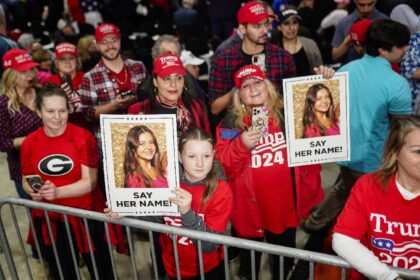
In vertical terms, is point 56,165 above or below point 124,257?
above

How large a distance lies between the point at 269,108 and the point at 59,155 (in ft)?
4.41

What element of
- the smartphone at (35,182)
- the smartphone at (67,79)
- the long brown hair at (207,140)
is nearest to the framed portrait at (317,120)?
the long brown hair at (207,140)

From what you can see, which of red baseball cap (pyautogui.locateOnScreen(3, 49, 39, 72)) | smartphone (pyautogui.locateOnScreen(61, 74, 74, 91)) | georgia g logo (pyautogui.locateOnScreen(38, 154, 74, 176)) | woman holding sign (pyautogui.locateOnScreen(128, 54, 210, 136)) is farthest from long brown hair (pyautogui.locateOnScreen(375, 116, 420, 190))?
smartphone (pyautogui.locateOnScreen(61, 74, 74, 91))

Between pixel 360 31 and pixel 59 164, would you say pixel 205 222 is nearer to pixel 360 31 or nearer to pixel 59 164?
pixel 59 164

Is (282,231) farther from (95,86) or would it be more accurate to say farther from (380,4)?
(380,4)

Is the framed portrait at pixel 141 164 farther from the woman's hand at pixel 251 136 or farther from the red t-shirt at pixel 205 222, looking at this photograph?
the woman's hand at pixel 251 136

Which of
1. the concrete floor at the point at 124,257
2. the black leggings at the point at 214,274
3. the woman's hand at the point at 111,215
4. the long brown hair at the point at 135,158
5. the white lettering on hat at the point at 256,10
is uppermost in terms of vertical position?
the white lettering on hat at the point at 256,10

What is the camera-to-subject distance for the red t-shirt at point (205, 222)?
7.69 feet

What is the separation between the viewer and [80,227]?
288cm

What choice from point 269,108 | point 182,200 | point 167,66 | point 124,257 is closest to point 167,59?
point 167,66

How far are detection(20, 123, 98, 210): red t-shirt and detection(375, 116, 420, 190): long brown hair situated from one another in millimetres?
1767

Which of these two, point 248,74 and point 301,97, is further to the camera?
point 248,74

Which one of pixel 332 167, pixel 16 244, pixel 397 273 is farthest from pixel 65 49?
pixel 397 273

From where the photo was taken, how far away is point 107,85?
3.61m
